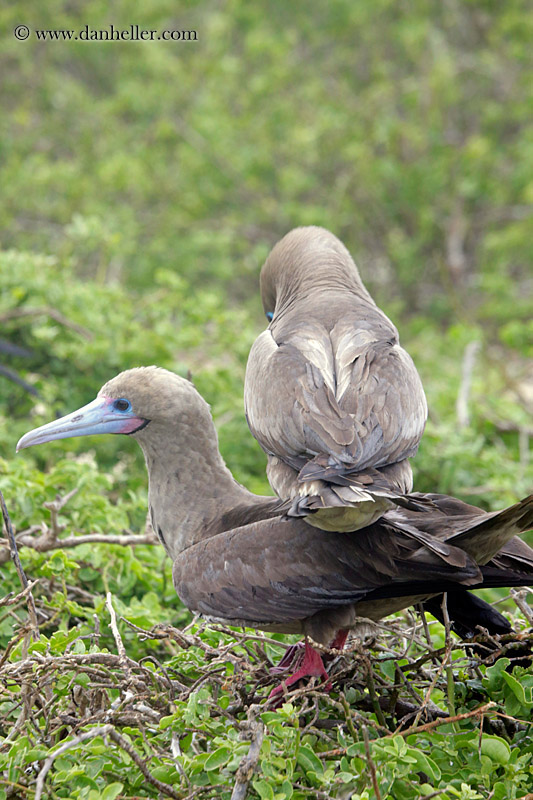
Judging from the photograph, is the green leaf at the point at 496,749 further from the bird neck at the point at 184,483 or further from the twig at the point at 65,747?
the bird neck at the point at 184,483

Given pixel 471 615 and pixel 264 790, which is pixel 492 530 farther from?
pixel 264 790

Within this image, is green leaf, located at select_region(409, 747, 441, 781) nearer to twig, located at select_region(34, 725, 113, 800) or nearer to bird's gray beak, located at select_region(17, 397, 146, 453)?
twig, located at select_region(34, 725, 113, 800)

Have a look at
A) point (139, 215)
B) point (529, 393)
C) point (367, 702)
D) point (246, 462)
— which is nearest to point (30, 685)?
point (367, 702)

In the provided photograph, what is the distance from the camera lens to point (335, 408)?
2939mm

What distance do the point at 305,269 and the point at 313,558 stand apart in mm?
1638

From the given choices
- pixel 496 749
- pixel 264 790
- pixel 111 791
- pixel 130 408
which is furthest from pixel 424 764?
pixel 130 408

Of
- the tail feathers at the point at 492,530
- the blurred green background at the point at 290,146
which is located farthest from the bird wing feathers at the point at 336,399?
the blurred green background at the point at 290,146

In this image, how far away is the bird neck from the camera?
10.6 feet

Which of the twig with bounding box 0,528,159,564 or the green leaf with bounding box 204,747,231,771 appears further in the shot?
the twig with bounding box 0,528,159,564

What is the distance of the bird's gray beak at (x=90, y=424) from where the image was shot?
3204mm

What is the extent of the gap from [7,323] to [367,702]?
10.4 feet

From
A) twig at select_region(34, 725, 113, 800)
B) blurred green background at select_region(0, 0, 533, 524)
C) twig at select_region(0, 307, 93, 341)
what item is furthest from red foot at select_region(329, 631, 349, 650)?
blurred green background at select_region(0, 0, 533, 524)

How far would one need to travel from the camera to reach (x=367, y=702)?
270 centimetres

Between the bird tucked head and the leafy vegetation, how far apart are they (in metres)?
0.87
